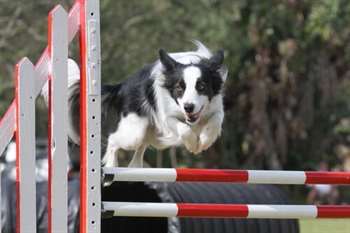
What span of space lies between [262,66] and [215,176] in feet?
67.1

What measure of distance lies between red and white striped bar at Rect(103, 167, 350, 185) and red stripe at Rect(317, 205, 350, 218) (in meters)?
0.16

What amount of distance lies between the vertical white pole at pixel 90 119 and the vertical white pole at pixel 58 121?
0.10m

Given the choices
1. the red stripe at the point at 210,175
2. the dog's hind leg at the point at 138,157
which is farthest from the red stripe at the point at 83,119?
the dog's hind leg at the point at 138,157

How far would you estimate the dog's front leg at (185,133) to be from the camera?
6.28 m

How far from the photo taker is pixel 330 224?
16.4 meters

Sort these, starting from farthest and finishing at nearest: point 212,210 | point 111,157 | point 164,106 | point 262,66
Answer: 1. point 262,66
2. point 111,157
3. point 164,106
4. point 212,210

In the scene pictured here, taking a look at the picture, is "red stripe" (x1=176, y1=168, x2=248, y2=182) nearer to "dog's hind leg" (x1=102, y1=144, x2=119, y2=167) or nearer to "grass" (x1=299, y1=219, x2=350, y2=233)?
"dog's hind leg" (x1=102, y1=144, x2=119, y2=167)

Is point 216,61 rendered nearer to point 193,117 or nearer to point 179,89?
point 179,89

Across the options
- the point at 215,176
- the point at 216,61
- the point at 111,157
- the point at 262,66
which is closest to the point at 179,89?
the point at 216,61

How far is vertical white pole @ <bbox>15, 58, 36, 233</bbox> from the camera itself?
4.96 m

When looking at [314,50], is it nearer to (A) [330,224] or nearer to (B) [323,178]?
(A) [330,224]

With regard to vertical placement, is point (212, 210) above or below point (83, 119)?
below

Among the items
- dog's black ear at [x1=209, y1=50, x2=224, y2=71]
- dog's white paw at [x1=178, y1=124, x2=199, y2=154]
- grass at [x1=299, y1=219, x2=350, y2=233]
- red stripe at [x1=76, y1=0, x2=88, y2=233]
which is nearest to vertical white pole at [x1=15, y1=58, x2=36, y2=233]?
red stripe at [x1=76, y1=0, x2=88, y2=233]

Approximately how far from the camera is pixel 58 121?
4.98 m
